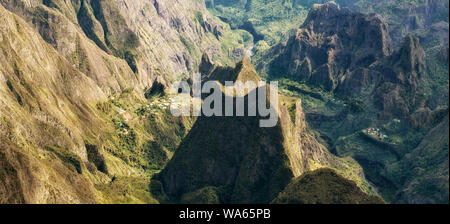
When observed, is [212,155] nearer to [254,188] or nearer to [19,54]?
[254,188]

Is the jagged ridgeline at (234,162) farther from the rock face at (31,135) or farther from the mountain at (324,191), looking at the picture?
the rock face at (31,135)

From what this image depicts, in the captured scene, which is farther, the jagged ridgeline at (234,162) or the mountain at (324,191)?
the jagged ridgeline at (234,162)

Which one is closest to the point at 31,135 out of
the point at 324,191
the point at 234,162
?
the point at 234,162

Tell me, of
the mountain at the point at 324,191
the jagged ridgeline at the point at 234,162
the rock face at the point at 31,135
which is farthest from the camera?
the jagged ridgeline at the point at 234,162

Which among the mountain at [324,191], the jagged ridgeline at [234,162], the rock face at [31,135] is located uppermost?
the rock face at [31,135]

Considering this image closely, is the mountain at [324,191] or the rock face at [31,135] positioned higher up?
the rock face at [31,135]

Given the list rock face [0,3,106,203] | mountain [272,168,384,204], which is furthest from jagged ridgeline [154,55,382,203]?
rock face [0,3,106,203]

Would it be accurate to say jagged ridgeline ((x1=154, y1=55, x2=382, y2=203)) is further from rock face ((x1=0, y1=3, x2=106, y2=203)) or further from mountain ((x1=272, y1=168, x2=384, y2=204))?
rock face ((x1=0, y1=3, x2=106, y2=203))

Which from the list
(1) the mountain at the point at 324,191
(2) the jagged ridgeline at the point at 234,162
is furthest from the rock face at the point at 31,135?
(1) the mountain at the point at 324,191
